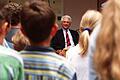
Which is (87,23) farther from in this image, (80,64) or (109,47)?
(109,47)

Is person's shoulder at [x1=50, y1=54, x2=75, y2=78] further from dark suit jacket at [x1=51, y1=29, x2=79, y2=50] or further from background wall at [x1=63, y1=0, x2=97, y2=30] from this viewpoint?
background wall at [x1=63, y1=0, x2=97, y2=30]

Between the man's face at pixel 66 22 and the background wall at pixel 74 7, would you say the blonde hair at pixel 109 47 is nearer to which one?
the man's face at pixel 66 22

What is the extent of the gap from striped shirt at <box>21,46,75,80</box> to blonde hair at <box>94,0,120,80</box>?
0.65 m

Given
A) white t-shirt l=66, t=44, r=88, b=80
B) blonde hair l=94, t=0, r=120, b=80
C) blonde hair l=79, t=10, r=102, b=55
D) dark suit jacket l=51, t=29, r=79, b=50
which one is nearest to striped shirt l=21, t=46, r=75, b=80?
blonde hair l=94, t=0, r=120, b=80

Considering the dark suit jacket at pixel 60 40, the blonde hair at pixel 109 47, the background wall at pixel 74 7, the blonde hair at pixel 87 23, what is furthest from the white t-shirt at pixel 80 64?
the background wall at pixel 74 7

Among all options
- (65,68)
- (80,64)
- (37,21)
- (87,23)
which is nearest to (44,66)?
(65,68)

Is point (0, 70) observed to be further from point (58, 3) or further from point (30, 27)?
point (58, 3)

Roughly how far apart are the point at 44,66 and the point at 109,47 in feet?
2.47

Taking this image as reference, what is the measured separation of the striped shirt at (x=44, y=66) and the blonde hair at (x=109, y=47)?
2.14 ft

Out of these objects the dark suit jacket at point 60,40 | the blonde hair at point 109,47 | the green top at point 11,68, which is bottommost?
the dark suit jacket at point 60,40

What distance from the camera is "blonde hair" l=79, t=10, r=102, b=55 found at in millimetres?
3080

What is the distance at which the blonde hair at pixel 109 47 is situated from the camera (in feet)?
4.94

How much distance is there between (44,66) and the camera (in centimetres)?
219

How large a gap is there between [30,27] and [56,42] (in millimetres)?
5243
